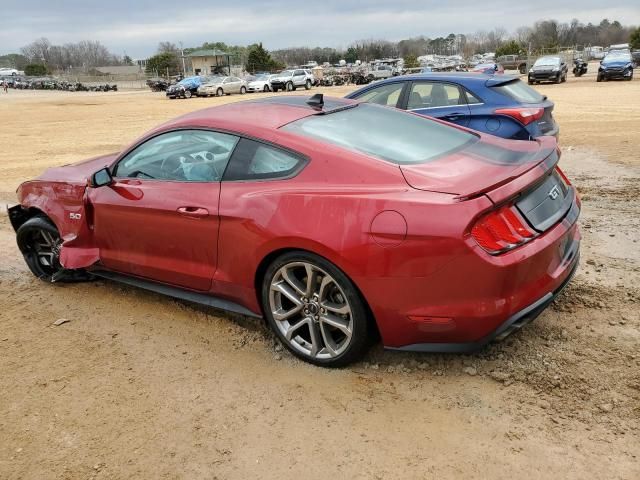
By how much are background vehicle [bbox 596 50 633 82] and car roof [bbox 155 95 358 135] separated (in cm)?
3212

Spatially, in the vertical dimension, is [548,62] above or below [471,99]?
above

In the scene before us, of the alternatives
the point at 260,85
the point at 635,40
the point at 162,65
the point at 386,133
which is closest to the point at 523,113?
the point at 386,133

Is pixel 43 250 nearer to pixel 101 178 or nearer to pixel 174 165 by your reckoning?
pixel 101 178

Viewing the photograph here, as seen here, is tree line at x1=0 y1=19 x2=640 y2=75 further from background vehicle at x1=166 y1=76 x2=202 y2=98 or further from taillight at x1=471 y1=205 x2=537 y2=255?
taillight at x1=471 y1=205 x2=537 y2=255

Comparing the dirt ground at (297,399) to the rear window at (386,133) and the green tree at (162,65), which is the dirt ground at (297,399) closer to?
the rear window at (386,133)

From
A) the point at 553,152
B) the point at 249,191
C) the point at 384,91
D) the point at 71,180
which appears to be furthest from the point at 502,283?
the point at 384,91

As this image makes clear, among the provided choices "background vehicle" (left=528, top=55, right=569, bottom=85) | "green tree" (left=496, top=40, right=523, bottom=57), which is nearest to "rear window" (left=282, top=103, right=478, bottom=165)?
"background vehicle" (left=528, top=55, right=569, bottom=85)

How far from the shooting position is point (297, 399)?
3.18m

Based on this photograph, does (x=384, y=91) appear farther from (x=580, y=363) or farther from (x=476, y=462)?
(x=476, y=462)

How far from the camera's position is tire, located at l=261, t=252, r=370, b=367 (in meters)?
3.15

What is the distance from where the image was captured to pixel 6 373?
3.68 m

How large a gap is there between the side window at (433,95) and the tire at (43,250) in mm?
5159

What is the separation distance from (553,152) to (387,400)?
1789 mm

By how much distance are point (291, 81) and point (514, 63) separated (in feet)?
79.9
